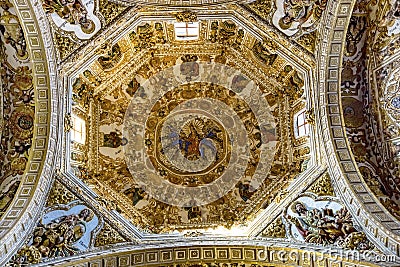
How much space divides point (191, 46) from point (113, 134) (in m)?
4.46

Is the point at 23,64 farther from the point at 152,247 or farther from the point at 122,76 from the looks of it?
the point at 152,247

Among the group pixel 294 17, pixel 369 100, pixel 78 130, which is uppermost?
pixel 294 17

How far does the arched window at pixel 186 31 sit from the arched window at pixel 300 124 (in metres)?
4.71

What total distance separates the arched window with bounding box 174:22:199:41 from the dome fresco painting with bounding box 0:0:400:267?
0.06m

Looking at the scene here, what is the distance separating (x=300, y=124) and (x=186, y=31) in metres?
5.33

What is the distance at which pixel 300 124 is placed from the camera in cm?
1731

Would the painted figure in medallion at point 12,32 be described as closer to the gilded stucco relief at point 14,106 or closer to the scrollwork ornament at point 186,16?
the gilded stucco relief at point 14,106

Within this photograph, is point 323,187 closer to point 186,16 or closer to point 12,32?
point 186,16

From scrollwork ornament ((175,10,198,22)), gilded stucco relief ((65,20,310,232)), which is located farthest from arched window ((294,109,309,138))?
scrollwork ornament ((175,10,198,22))

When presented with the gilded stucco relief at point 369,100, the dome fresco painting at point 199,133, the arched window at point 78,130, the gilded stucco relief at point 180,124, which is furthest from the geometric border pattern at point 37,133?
the gilded stucco relief at point 369,100

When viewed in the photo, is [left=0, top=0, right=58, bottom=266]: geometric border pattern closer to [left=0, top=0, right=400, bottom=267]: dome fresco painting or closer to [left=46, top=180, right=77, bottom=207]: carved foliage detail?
[left=0, top=0, right=400, bottom=267]: dome fresco painting

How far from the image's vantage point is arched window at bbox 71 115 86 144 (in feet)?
55.7

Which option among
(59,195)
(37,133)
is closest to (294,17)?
(37,133)

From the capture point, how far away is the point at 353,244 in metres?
14.0
